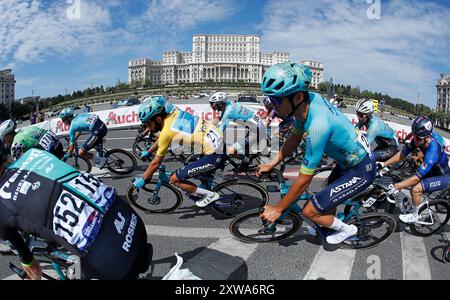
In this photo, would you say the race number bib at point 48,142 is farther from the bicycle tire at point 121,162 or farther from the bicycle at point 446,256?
the bicycle at point 446,256

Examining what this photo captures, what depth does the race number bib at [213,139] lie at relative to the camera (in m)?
5.32

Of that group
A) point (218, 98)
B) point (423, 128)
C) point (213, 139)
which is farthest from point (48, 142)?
point (423, 128)

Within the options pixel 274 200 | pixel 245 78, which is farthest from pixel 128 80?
pixel 274 200

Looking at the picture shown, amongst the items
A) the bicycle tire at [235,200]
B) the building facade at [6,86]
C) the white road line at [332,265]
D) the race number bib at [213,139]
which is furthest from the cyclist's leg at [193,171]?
the building facade at [6,86]

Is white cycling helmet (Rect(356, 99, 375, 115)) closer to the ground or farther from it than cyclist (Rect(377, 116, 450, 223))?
farther from it

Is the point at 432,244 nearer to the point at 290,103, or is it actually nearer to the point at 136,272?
the point at 290,103

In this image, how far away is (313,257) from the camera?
4.16 metres

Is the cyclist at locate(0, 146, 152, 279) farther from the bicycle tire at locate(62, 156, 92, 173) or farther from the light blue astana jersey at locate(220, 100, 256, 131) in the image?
the bicycle tire at locate(62, 156, 92, 173)

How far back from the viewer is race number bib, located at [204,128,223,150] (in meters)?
5.32

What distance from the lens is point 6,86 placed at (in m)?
133

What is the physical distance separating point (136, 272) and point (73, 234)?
0.56 meters

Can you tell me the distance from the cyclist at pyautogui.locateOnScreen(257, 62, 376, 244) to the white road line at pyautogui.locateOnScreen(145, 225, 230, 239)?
1652 mm

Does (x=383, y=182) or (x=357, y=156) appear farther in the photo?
(x=383, y=182)

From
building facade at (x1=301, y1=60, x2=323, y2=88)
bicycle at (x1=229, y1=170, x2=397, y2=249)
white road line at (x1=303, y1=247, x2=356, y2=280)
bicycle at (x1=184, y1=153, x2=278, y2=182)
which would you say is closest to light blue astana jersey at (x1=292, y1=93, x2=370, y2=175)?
bicycle at (x1=229, y1=170, x2=397, y2=249)
